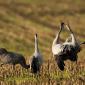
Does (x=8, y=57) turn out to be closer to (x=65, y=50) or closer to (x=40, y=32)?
(x=65, y=50)

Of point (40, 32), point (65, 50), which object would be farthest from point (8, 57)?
point (40, 32)

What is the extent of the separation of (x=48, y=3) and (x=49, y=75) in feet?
204

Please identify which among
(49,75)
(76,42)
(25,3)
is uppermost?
(25,3)

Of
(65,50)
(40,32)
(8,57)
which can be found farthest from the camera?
(40,32)

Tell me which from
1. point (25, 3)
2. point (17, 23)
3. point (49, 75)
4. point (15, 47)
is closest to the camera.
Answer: point (49, 75)

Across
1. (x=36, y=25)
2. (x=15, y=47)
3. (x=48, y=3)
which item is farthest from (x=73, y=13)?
(x=15, y=47)

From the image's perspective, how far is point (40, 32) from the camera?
52.9 m

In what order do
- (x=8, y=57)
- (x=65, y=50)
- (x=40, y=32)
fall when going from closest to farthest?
1. (x=65, y=50)
2. (x=8, y=57)
3. (x=40, y=32)

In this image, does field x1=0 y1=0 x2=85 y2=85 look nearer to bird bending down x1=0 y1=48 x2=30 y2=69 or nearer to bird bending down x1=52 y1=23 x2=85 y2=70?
bird bending down x1=0 y1=48 x2=30 y2=69

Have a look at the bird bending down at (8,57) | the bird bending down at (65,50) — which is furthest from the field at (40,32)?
the bird bending down at (65,50)

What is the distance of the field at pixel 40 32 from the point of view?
56.3 feet

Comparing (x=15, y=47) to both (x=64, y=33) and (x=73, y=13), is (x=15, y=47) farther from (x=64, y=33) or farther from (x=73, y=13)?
(x=73, y=13)

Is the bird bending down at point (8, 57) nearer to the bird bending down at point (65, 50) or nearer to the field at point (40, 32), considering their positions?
the field at point (40, 32)

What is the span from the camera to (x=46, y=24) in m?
62.2
